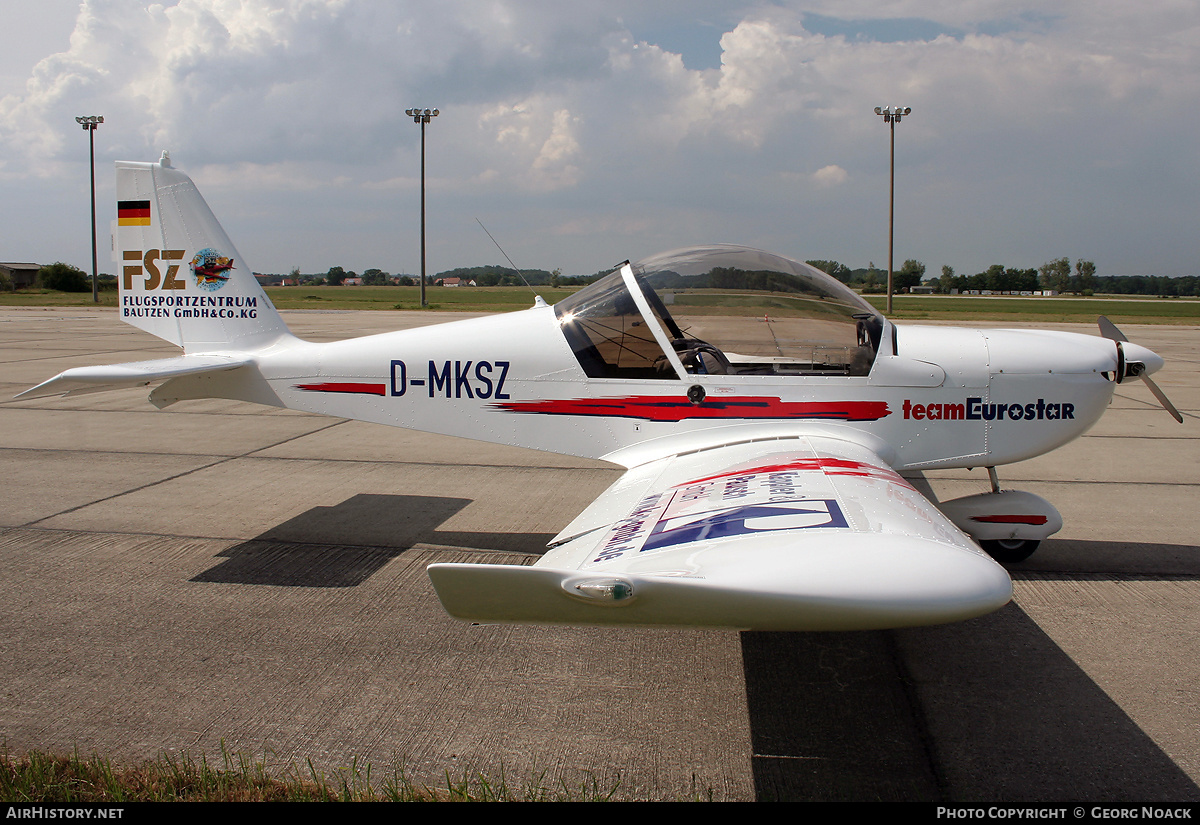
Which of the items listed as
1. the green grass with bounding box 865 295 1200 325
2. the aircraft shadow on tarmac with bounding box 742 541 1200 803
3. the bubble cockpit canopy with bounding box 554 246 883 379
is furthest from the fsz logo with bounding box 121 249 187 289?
the green grass with bounding box 865 295 1200 325

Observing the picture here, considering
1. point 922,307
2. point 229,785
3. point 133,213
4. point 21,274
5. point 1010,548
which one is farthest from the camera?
point 21,274

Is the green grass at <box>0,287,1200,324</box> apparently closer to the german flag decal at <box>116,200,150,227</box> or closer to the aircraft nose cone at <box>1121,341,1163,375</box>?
the german flag decal at <box>116,200,150,227</box>

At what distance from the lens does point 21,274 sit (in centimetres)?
8362

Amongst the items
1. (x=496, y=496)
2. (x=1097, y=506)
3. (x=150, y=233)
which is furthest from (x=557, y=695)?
(x=1097, y=506)

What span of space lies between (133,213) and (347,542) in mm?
2859

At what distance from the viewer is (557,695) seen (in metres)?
3.39

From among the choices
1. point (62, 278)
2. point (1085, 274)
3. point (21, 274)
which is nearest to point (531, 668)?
point (62, 278)

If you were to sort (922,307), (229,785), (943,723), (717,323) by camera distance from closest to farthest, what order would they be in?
(229,785), (943,723), (717,323), (922,307)

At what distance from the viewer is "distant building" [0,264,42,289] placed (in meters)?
79.7

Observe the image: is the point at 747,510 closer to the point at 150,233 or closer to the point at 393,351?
the point at 393,351

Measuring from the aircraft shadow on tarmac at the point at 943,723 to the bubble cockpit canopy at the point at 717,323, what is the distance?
1.62 m

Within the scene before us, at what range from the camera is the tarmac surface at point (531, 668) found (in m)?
2.95

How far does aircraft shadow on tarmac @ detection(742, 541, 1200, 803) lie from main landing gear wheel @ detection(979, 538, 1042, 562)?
82cm

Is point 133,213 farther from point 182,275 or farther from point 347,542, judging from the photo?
point 347,542
